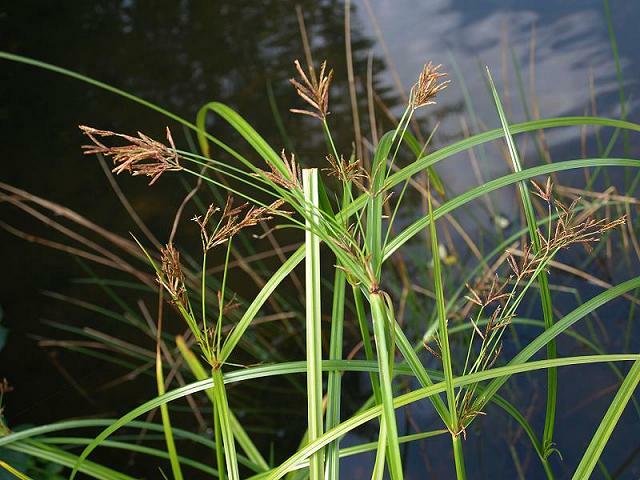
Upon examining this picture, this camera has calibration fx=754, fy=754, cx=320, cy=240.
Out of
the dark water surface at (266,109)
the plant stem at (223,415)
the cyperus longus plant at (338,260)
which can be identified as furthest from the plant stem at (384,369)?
the dark water surface at (266,109)

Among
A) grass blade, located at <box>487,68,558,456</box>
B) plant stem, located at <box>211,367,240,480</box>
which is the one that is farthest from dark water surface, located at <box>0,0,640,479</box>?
plant stem, located at <box>211,367,240,480</box>

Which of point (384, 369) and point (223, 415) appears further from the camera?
point (223, 415)

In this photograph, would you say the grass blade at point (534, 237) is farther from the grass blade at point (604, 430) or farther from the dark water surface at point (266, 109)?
the dark water surface at point (266, 109)

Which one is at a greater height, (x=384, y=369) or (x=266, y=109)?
(x=266, y=109)

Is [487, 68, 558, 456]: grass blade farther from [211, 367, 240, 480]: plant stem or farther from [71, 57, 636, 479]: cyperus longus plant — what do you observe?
[211, 367, 240, 480]: plant stem

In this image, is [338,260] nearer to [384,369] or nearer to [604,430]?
[384,369]

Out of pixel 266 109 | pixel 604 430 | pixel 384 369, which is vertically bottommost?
pixel 604 430

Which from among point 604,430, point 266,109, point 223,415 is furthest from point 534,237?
point 266,109

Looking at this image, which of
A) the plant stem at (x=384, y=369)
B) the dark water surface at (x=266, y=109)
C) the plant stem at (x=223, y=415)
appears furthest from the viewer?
the dark water surface at (x=266, y=109)
